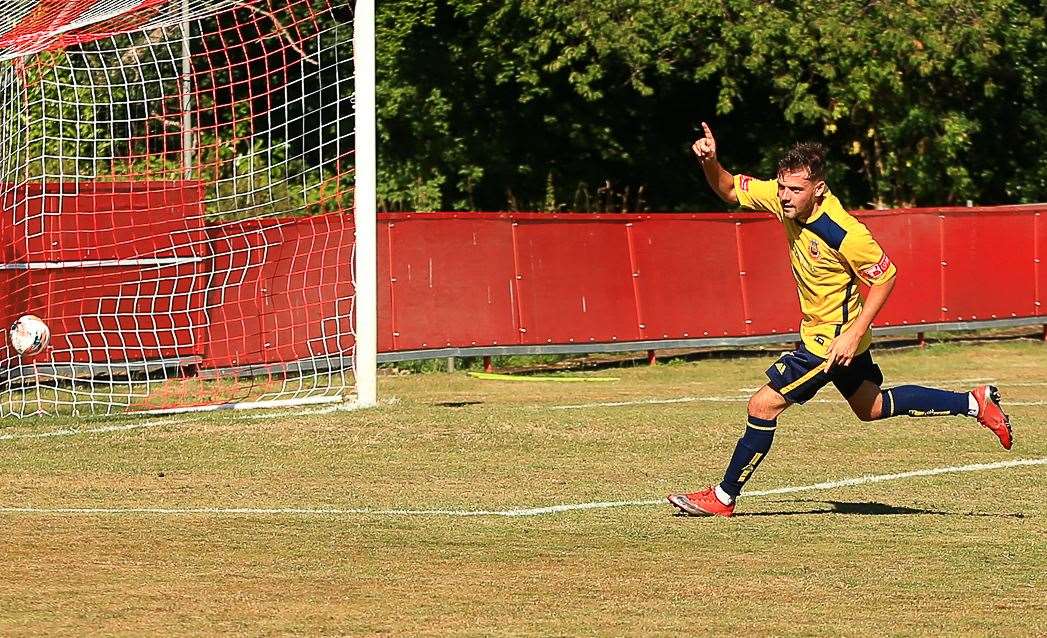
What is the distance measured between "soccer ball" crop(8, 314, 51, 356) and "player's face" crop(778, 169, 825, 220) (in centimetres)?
705

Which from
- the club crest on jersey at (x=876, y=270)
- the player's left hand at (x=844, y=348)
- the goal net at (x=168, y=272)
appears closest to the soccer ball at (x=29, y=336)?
the goal net at (x=168, y=272)

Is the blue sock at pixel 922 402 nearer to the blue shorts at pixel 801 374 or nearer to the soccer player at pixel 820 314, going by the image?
the soccer player at pixel 820 314

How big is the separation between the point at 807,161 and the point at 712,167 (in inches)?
20.6

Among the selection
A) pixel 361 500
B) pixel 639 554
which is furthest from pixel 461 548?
pixel 361 500

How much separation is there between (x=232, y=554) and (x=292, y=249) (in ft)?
34.5

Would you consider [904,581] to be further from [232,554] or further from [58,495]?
[58,495]

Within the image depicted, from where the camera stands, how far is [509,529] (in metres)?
8.45

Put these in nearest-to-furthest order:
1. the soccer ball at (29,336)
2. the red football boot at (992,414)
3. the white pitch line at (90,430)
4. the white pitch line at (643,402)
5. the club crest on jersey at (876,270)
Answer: the club crest on jersey at (876,270), the red football boot at (992,414), the white pitch line at (90,430), the soccer ball at (29,336), the white pitch line at (643,402)

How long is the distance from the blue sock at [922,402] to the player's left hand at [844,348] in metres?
Answer: 0.63

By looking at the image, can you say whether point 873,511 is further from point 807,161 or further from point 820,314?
point 807,161

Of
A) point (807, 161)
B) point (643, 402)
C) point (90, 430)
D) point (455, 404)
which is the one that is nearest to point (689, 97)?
point (643, 402)

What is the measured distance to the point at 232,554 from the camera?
762cm

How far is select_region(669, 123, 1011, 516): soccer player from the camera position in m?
8.26

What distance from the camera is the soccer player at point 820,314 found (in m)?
8.26
